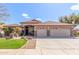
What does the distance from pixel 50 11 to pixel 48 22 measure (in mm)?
292

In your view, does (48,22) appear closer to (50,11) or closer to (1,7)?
(50,11)

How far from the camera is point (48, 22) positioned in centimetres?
998

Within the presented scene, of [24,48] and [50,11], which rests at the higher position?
[50,11]

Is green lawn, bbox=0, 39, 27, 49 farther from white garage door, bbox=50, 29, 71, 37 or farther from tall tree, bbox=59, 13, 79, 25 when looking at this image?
tall tree, bbox=59, 13, 79, 25

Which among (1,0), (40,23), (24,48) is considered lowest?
(24,48)

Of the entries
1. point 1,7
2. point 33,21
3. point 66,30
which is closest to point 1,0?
point 1,7

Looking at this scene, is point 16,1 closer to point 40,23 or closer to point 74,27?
point 40,23

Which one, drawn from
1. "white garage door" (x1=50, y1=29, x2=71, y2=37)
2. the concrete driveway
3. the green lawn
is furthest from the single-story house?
the green lawn

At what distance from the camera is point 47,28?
10023 mm

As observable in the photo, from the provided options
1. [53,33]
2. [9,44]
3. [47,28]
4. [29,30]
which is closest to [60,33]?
[53,33]

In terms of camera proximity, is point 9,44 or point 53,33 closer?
point 9,44

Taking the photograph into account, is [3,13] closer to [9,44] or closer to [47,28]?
[9,44]

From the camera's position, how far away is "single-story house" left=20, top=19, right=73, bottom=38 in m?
9.96

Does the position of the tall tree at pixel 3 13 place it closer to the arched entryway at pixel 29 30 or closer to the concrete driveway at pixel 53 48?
the arched entryway at pixel 29 30
